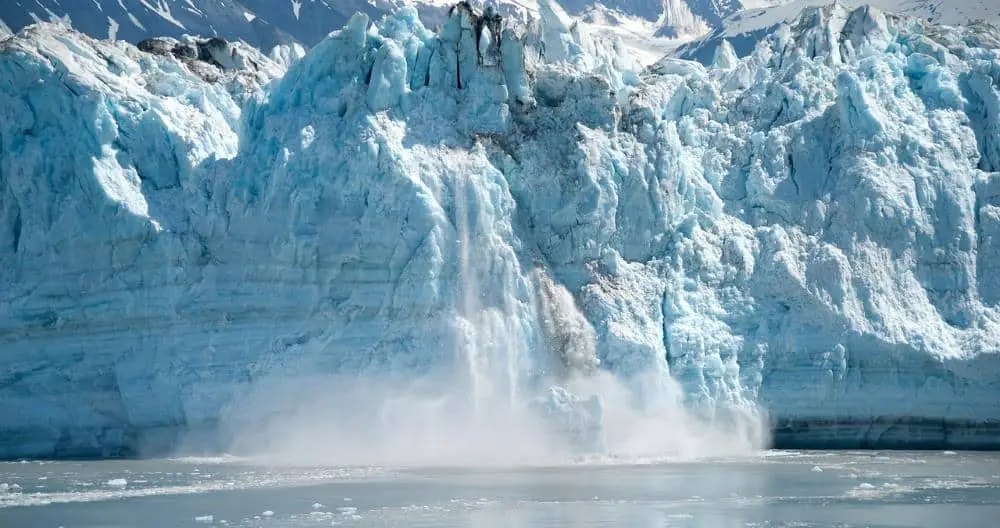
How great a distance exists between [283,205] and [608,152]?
6450 mm

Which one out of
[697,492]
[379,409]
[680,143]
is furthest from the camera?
[680,143]

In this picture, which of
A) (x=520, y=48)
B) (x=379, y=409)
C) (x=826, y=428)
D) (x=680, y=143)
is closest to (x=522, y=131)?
(x=520, y=48)

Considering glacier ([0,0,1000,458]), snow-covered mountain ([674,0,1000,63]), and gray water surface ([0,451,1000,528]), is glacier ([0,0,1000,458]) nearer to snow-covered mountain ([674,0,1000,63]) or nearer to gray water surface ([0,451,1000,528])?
gray water surface ([0,451,1000,528])

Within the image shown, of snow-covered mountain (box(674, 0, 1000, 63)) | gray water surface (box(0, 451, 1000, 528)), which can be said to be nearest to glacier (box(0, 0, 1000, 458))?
gray water surface (box(0, 451, 1000, 528))

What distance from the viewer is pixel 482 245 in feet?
87.8

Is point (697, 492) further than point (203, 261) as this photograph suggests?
No

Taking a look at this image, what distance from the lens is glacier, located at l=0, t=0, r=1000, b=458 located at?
2633 centimetres

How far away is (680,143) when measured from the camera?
1185 inches

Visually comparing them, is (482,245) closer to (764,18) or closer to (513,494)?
(513,494)

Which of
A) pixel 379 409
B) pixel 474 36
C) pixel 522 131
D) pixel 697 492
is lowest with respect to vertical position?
pixel 697 492

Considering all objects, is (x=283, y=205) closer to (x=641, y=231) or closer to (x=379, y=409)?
(x=379, y=409)

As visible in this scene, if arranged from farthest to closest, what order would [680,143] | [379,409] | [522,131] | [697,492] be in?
[680,143]
[522,131]
[379,409]
[697,492]

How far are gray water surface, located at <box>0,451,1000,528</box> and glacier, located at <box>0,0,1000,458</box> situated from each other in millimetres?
2043

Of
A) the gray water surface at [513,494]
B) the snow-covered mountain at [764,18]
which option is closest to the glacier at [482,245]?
the gray water surface at [513,494]
